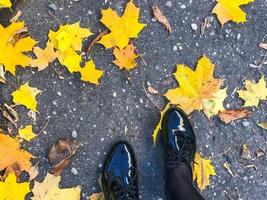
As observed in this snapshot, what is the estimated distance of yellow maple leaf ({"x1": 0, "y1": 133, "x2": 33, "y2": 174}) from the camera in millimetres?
2641

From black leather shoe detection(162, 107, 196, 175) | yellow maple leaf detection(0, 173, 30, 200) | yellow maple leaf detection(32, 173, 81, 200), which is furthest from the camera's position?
black leather shoe detection(162, 107, 196, 175)

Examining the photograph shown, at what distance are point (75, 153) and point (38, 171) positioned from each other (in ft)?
0.69

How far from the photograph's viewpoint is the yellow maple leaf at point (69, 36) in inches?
106

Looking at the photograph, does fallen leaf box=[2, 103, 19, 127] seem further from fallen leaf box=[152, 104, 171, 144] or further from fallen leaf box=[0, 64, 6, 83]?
fallen leaf box=[152, 104, 171, 144]

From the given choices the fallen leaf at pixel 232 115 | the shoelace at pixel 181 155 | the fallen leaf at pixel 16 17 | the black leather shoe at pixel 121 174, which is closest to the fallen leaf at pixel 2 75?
the fallen leaf at pixel 16 17

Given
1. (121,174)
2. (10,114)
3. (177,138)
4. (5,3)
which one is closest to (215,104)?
(177,138)

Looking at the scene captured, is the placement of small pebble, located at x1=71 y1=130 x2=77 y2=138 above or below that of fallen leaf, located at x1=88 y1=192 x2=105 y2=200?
above

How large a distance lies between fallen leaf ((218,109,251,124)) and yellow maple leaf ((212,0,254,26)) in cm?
49

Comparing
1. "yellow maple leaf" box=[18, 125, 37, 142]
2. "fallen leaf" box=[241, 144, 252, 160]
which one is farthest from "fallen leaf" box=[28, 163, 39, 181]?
"fallen leaf" box=[241, 144, 252, 160]

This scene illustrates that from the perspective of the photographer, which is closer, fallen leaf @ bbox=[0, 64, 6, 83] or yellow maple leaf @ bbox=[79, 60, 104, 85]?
fallen leaf @ bbox=[0, 64, 6, 83]

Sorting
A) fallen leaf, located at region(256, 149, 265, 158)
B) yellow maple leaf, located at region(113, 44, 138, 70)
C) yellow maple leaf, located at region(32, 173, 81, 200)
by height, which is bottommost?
yellow maple leaf, located at region(32, 173, 81, 200)

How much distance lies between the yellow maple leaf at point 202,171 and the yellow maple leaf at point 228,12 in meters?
Answer: 0.75

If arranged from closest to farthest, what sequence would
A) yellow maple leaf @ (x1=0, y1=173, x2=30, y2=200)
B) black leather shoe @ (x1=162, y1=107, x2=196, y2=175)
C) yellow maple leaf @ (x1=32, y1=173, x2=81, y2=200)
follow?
yellow maple leaf @ (x1=0, y1=173, x2=30, y2=200) → yellow maple leaf @ (x1=32, y1=173, x2=81, y2=200) → black leather shoe @ (x1=162, y1=107, x2=196, y2=175)

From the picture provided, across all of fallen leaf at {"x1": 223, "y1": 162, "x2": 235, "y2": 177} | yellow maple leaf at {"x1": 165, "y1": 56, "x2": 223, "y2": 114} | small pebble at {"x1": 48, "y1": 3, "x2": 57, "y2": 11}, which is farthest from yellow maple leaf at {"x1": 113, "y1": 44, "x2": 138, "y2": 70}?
fallen leaf at {"x1": 223, "y1": 162, "x2": 235, "y2": 177}
